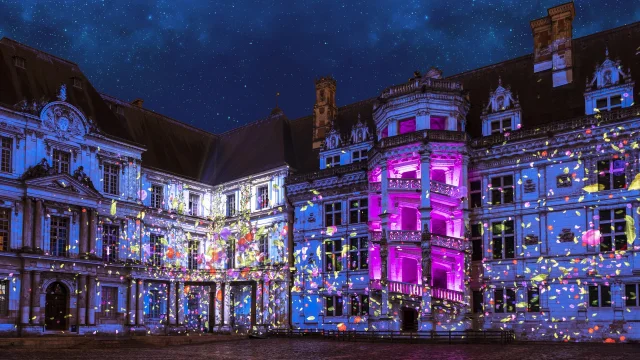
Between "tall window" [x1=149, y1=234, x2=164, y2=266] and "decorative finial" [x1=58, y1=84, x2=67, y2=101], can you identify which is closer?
"decorative finial" [x1=58, y1=84, x2=67, y2=101]

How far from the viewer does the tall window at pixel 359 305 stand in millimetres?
42062

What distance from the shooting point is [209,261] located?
50.8 meters

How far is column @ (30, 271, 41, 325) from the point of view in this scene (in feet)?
128

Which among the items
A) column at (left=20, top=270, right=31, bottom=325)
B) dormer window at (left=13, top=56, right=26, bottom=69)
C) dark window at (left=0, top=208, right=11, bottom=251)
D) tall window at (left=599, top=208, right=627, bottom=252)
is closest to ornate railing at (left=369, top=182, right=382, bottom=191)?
tall window at (left=599, top=208, right=627, bottom=252)

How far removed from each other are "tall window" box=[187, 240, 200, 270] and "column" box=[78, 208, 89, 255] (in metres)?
9.27

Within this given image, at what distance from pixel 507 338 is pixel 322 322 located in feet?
45.6

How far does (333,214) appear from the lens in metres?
45.1

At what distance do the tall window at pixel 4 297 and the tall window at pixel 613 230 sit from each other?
32216 millimetres

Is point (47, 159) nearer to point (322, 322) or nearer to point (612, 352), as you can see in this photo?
point (322, 322)

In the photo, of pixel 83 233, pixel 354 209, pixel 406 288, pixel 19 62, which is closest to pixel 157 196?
pixel 83 233

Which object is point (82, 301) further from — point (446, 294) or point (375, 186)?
point (446, 294)

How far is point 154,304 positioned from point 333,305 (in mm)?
12902

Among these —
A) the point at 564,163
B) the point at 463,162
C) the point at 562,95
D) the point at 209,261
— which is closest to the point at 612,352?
the point at 564,163

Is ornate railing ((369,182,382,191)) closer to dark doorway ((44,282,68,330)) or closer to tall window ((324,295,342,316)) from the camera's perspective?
tall window ((324,295,342,316))
